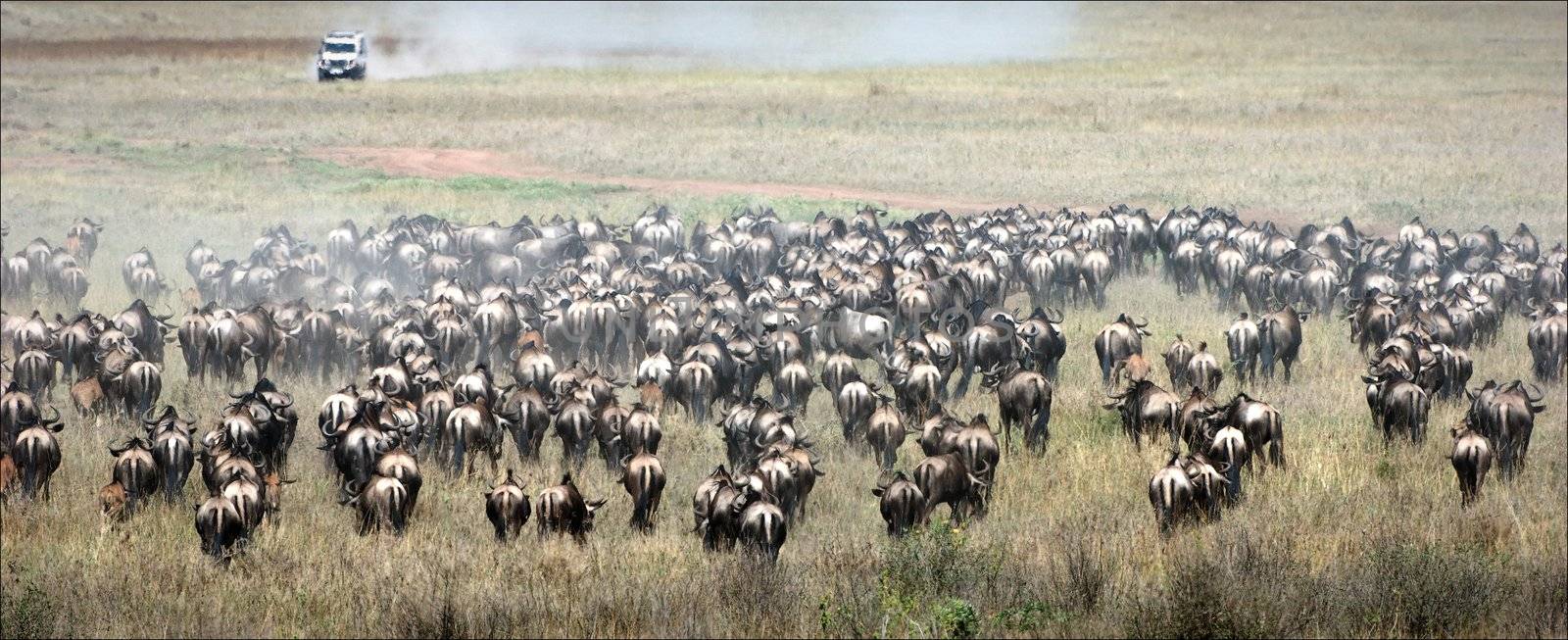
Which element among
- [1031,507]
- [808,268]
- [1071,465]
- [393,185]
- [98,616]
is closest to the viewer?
[98,616]

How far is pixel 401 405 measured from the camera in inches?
576

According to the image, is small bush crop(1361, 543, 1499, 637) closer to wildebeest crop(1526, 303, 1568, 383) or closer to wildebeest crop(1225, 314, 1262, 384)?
wildebeest crop(1225, 314, 1262, 384)

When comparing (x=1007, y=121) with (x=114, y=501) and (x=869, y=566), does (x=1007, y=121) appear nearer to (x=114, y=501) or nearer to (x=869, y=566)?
(x=869, y=566)

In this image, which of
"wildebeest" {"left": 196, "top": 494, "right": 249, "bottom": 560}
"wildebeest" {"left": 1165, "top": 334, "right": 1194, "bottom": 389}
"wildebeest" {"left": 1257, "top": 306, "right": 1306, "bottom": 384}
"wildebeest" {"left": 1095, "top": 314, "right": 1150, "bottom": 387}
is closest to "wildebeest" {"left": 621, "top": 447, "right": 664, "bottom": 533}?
"wildebeest" {"left": 196, "top": 494, "right": 249, "bottom": 560}

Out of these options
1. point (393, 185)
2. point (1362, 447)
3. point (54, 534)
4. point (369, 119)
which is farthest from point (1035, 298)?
point (369, 119)

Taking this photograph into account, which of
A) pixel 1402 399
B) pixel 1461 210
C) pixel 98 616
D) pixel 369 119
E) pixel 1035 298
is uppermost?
pixel 369 119

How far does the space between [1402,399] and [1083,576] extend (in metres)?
5.76

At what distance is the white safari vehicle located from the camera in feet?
216

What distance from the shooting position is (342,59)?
6625cm

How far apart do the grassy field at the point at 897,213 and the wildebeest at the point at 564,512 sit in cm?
23

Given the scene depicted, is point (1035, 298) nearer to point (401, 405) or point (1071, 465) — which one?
point (1071, 465)

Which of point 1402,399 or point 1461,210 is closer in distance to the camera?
point 1402,399

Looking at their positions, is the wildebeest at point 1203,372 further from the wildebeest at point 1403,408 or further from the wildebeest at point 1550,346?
the wildebeest at point 1550,346

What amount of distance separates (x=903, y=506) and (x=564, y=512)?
2.67m
